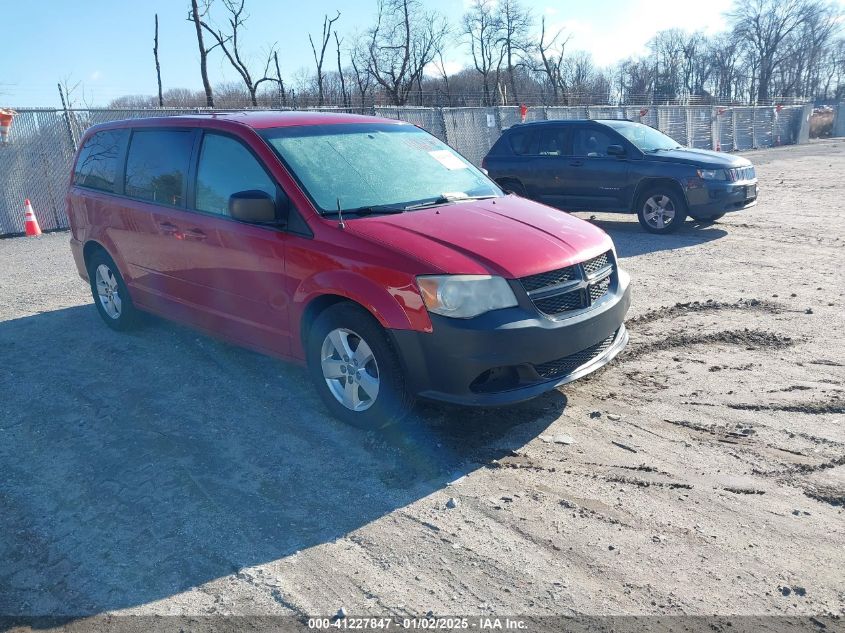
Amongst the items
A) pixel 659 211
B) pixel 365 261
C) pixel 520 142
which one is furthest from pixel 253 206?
pixel 520 142

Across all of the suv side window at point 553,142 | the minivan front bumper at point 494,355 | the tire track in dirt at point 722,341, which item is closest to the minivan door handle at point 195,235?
the minivan front bumper at point 494,355

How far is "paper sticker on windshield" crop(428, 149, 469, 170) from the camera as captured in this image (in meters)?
5.53

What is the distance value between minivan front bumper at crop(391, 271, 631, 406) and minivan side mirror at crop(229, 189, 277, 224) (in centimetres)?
120

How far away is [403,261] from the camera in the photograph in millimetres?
3988

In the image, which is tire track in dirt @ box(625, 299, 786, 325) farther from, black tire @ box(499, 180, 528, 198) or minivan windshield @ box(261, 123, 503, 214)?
black tire @ box(499, 180, 528, 198)

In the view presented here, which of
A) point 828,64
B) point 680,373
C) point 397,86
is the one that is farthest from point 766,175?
point 828,64

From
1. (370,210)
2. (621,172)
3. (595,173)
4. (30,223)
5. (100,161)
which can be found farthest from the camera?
(30,223)

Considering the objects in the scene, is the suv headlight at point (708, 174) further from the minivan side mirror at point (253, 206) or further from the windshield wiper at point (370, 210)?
the minivan side mirror at point (253, 206)

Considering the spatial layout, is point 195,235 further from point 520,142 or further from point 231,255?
point 520,142

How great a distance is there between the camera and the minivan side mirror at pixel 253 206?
4449 mm

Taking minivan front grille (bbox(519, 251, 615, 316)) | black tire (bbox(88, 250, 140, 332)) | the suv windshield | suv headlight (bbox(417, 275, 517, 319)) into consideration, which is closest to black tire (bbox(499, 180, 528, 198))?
the suv windshield

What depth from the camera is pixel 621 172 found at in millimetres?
11359

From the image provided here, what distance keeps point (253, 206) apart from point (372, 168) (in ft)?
3.19

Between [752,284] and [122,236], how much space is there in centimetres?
637
